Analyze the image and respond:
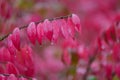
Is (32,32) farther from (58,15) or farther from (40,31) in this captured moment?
(58,15)

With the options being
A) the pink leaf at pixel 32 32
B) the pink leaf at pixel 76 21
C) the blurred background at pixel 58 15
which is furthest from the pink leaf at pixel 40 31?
the blurred background at pixel 58 15

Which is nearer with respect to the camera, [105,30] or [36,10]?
[105,30]

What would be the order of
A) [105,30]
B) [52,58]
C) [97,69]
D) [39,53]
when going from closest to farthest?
[105,30], [97,69], [52,58], [39,53]

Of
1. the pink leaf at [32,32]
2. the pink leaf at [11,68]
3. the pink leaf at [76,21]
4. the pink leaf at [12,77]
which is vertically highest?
the pink leaf at [76,21]

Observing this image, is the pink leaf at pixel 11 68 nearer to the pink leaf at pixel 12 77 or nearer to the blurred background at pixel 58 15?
the pink leaf at pixel 12 77

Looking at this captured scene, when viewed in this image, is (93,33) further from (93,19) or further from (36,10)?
(36,10)

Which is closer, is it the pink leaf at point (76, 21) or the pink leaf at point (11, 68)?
the pink leaf at point (76, 21)

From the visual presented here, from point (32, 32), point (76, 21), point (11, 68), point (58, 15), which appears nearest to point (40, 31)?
point (32, 32)

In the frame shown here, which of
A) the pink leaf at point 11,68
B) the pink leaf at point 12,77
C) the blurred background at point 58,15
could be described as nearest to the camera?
the pink leaf at point 12,77

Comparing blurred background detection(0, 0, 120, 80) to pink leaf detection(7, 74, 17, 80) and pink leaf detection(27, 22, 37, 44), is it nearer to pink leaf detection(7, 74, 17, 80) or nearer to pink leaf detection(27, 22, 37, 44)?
pink leaf detection(27, 22, 37, 44)

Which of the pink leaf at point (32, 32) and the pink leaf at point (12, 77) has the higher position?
the pink leaf at point (32, 32)

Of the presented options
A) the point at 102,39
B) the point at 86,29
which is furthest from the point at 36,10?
the point at 86,29
